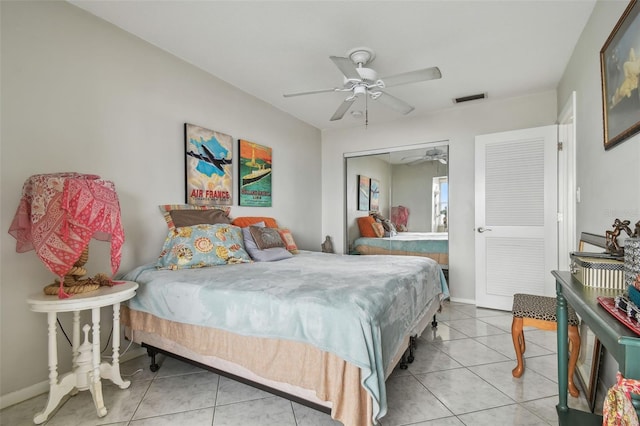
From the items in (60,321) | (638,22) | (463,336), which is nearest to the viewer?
(638,22)

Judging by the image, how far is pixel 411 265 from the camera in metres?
2.43

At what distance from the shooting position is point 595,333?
3.08ft

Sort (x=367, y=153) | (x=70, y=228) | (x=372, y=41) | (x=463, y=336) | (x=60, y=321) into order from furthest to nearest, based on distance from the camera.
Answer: (x=367, y=153)
(x=463, y=336)
(x=372, y=41)
(x=60, y=321)
(x=70, y=228)

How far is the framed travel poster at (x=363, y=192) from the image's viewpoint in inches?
186

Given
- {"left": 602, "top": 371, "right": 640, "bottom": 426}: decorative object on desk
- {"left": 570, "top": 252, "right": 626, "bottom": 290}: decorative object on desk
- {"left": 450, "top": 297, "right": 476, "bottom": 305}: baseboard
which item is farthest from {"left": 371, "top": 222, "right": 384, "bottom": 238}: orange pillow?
{"left": 602, "top": 371, "right": 640, "bottom": 426}: decorative object on desk

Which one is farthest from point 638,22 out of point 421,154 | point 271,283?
point 421,154

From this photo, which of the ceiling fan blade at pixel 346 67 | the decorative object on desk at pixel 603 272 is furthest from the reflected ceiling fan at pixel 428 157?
the decorative object on desk at pixel 603 272

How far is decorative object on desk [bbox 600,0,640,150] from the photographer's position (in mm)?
1386

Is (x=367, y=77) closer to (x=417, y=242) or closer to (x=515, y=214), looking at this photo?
(x=515, y=214)

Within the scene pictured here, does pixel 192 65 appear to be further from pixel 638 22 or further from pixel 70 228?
pixel 638 22

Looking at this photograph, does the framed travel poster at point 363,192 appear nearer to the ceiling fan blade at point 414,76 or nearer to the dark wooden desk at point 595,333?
the ceiling fan blade at point 414,76

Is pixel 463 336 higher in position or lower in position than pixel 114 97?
lower

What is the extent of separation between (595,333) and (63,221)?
2.40 meters

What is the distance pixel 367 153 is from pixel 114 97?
11.1 ft
